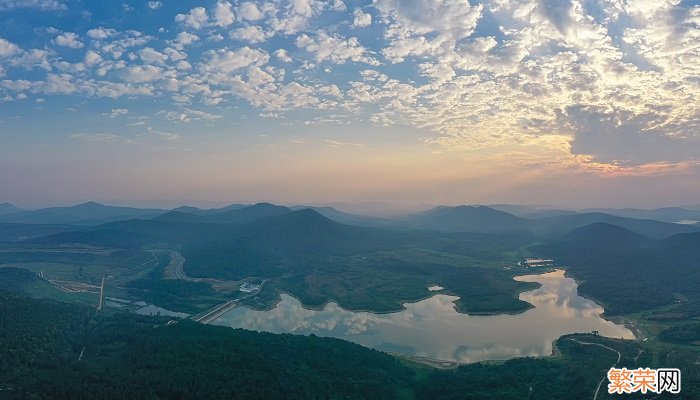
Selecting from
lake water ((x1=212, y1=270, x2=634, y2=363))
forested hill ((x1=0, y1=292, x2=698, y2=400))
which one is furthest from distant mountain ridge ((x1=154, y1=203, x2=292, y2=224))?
forested hill ((x1=0, y1=292, x2=698, y2=400))

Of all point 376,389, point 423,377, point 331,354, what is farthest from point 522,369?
point 331,354

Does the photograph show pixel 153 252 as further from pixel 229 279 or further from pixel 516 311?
pixel 516 311

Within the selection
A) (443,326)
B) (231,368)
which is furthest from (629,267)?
(231,368)

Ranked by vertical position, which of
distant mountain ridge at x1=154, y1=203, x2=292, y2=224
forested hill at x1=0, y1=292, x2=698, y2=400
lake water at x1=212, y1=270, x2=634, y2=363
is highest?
distant mountain ridge at x1=154, y1=203, x2=292, y2=224

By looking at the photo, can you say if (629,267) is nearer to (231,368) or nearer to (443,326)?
(443,326)

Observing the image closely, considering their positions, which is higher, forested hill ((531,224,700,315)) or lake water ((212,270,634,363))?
forested hill ((531,224,700,315))

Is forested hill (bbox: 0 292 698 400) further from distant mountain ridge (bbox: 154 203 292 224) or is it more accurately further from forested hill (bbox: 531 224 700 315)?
distant mountain ridge (bbox: 154 203 292 224)

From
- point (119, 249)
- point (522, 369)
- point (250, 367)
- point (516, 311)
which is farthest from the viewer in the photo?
point (119, 249)

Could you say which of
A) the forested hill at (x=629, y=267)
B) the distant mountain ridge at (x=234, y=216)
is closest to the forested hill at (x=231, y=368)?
the forested hill at (x=629, y=267)
